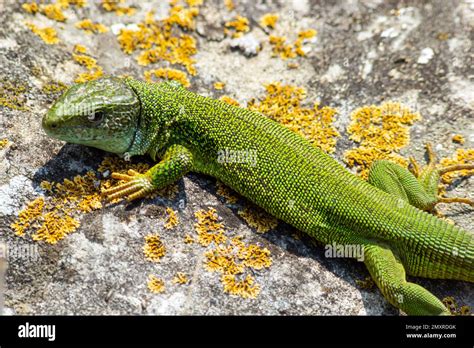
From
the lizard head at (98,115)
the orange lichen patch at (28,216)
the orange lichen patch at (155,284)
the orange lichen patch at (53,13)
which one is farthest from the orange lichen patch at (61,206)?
the orange lichen patch at (53,13)

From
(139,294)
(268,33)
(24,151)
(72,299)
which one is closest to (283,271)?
(139,294)

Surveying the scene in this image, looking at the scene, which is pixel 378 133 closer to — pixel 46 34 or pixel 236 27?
pixel 236 27

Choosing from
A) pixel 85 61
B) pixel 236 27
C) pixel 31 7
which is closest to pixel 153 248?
pixel 85 61

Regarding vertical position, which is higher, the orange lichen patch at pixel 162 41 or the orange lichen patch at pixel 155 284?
the orange lichen patch at pixel 162 41

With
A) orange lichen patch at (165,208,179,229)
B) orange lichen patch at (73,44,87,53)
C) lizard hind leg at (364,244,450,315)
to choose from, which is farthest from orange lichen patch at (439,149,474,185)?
orange lichen patch at (73,44,87,53)

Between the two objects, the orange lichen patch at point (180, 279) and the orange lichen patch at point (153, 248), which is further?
the orange lichen patch at point (153, 248)

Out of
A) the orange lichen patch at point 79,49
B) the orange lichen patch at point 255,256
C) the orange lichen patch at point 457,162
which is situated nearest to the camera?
the orange lichen patch at point 255,256

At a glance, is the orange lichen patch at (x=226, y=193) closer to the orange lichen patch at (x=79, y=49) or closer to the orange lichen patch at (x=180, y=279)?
the orange lichen patch at (x=180, y=279)
